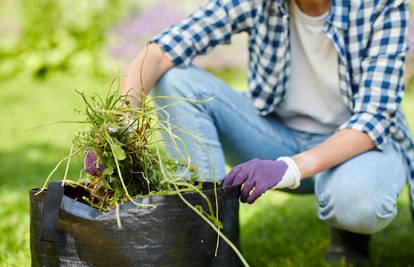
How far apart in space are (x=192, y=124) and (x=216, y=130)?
0.44 feet

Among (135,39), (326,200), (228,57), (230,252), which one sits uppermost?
(230,252)

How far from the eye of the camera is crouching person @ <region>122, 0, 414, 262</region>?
1.81 m

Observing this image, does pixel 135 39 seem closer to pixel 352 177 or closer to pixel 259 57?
pixel 259 57

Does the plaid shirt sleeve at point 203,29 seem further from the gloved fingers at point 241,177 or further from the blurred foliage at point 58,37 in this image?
the blurred foliage at point 58,37

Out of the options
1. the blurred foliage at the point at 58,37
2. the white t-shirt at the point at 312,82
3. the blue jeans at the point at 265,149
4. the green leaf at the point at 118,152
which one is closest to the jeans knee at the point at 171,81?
the blue jeans at the point at 265,149

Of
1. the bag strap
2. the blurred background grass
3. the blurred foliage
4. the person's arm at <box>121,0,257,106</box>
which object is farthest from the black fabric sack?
the blurred foliage

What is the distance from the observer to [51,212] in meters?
1.34

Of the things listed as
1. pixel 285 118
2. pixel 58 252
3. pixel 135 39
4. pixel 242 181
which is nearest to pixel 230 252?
pixel 242 181

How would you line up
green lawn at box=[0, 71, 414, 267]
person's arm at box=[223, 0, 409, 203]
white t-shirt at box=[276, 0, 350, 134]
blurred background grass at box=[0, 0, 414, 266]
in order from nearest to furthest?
person's arm at box=[223, 0, 409, 203]
white t-shirt at box=[276, 0, 350, 134]
green lawn at box=[0, 71, 414, 267]
blurred background grass at box=[0, 0, 414, 266]

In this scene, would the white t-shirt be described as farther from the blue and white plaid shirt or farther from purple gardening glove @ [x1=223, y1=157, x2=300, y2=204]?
purple gardening glove @ [x1=223, y1=157, x2=300, y2=204]

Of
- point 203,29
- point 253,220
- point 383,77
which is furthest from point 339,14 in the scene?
point 253,220

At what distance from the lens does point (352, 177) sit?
5.87ft

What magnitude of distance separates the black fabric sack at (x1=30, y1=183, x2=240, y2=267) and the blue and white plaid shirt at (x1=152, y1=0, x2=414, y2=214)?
704 millimetres

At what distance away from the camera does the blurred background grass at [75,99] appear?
2.47 meters
